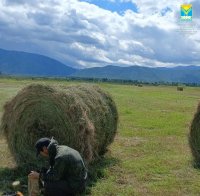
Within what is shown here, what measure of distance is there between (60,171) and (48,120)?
334cm

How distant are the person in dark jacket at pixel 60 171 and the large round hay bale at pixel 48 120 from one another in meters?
2.74

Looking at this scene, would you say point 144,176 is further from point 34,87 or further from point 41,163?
point 34,87

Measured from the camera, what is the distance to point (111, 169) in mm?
12672

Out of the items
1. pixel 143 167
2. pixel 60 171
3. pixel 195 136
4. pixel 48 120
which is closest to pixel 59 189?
pixel 60 171

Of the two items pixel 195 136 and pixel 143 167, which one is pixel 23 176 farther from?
pixel 195 136

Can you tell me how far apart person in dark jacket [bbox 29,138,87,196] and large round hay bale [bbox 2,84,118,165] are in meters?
2.74

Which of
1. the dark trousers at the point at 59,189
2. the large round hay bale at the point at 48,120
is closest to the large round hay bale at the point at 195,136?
the large round hay bale at the point at 48,120

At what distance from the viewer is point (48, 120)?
1178cm

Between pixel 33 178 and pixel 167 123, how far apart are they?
15856 mm

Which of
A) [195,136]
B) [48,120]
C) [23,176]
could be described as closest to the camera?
[23,176]

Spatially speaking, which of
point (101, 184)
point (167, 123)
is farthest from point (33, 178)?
point (167, 123)

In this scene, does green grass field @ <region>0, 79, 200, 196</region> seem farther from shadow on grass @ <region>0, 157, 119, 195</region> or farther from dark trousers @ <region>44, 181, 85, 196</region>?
dark trousers @ <region>44, 181, 85, 196</region>

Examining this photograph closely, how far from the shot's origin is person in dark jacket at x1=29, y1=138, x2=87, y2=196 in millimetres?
8570

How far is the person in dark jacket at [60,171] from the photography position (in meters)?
A: 8.57
